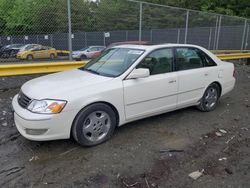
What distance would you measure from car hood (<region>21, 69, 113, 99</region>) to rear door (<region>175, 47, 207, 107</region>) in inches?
63.0

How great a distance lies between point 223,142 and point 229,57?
9250 millimetres

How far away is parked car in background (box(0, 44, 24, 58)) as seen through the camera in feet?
24.4

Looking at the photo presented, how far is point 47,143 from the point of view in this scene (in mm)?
3855

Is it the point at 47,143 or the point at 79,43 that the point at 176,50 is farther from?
the point at 79,43

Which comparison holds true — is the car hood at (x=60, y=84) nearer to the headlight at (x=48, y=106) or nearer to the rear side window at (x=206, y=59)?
the headlight at (x=48, y=106)

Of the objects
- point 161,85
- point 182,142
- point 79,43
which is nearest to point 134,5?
point 79,43

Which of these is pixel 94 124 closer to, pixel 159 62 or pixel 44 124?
pixel 44 124

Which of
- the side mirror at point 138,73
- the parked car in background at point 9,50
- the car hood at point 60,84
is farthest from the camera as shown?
the parked car in background at point 9,50

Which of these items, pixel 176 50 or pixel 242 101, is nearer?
pixel 176 50

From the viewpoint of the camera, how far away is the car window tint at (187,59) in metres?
4.80

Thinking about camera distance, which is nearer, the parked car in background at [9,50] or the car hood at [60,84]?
the car hood at [60,84]

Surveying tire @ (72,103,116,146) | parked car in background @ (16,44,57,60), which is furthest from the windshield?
parked car in background @ (16,44,57,60)

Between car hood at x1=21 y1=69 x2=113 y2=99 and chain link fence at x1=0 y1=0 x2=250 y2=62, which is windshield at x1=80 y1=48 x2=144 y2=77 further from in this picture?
chain link fence at x1=0 y1=0 x2=250 y2=62

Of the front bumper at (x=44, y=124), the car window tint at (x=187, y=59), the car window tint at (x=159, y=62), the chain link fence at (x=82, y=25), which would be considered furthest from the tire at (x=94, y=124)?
the chain link fence at (x=82, y=25)
